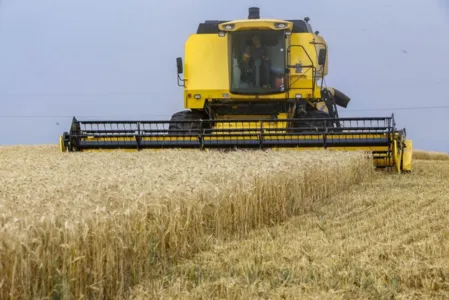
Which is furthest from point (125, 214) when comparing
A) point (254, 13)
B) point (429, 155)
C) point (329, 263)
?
point (429, 155)

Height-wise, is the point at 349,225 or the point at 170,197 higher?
the point at 170,197

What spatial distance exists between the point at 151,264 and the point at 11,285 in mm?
1331

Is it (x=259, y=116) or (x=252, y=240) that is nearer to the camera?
(x=252, y=240)

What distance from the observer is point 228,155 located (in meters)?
8.73

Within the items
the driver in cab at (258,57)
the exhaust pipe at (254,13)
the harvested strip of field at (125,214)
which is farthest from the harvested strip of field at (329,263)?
the exhaust pipe at (254,13)

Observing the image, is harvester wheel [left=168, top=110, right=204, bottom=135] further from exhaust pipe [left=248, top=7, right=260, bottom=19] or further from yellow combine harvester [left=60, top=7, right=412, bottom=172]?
exhaust pipe [left=248, top=7, right=260, bottom=19]

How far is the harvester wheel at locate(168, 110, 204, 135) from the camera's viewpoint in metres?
11.2

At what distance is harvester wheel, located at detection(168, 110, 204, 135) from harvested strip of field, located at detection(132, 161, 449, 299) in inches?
190

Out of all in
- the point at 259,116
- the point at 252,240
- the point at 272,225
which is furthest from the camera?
the point at 259,116

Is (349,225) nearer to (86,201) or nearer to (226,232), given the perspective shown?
(226,232)

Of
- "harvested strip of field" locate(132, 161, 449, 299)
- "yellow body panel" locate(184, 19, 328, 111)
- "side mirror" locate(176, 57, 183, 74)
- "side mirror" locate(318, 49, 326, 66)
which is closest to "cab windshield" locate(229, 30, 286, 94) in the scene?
"yellow body panel" locate(184, 19, 328, 111)

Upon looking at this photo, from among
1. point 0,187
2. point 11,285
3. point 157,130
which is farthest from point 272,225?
point 157,130

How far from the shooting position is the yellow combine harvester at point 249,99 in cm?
1080

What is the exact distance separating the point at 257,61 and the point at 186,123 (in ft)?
5.28
